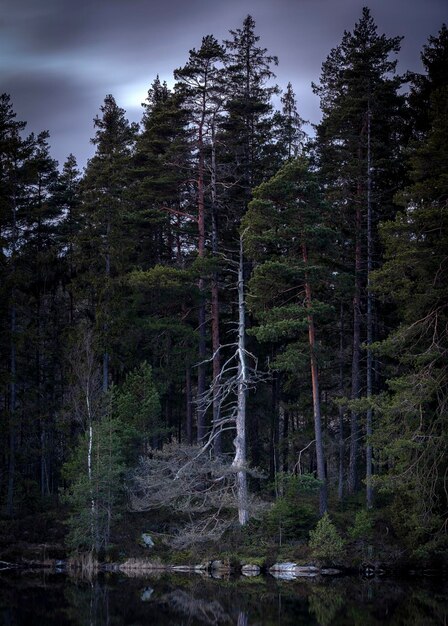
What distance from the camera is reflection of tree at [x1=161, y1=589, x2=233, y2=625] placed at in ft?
68.6

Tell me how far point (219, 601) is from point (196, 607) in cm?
110

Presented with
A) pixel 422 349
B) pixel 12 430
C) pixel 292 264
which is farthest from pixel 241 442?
pixel 12 430

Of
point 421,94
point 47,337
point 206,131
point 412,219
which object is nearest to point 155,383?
point 47,337

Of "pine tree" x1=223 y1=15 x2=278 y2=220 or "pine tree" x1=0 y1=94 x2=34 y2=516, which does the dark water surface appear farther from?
"pine tree" x1=223 y1=15 x2=278 y2=220

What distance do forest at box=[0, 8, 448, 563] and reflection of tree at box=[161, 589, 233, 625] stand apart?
A: 5.14m

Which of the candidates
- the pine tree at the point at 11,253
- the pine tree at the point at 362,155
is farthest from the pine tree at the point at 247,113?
the pine tree at the point at 11,253

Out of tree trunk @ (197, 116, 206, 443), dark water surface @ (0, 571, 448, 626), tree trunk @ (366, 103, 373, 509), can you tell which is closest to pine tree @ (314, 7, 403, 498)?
tree trunk @ (366, 103, 373, 509)

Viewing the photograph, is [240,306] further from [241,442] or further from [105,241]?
[105,241]

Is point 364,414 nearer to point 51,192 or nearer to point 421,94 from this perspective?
point 421,94

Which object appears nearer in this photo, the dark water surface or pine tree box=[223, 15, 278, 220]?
the dark water surface

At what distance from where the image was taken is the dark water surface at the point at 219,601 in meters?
20.5

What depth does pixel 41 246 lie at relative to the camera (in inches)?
1594

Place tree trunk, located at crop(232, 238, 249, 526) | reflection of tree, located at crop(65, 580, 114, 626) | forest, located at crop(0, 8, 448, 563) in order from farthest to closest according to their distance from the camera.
→ tree trunk, located at crop(232, 238, 249, 526), forest, located at crop(0, 8, 448, 563), reflection of tree, located at crop(65, 580, 114, 626)

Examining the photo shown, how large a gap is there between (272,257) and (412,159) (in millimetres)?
7688
